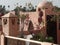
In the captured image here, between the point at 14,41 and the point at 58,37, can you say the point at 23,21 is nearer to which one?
the point at 58,37

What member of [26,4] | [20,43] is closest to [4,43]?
[20,43]

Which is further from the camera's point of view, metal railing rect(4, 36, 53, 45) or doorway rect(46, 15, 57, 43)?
doorway rect(46, 15, 57, 43)

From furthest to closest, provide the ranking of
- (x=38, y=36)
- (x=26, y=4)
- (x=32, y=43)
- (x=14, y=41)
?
(x=26, y=4)
(x=38, y=36)
(x=14, y=41)
(x=32, y=43)

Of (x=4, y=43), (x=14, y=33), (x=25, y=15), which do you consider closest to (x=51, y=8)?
(x=25, y=15)

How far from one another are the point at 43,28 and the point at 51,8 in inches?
75.8

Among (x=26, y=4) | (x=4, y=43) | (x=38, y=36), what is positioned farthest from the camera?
(x=26, y=4)

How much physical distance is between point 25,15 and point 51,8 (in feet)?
11.4

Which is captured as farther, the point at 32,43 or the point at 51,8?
the point at 51,8

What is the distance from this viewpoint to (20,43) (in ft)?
23.3

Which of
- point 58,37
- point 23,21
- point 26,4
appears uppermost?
point 26,4

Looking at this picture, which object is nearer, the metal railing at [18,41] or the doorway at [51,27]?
the metal railing at [18,41]

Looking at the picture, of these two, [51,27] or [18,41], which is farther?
[51,27]

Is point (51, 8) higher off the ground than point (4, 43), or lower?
higher

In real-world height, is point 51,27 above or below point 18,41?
below
